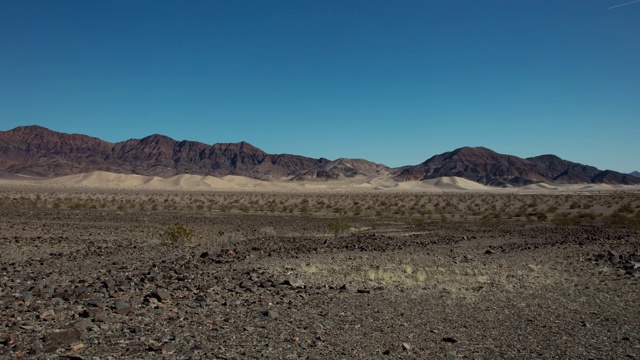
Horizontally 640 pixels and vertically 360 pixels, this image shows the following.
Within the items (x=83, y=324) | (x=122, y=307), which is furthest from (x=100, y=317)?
(x=122, y=307)

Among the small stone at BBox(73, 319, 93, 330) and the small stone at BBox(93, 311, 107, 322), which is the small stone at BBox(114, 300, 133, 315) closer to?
the small stone at BBox(93, 311, 107, 322)

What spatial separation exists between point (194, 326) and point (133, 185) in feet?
380

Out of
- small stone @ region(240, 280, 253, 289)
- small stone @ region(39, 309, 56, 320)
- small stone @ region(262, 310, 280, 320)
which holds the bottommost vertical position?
small stone @ region(262, 310, 280, 320)

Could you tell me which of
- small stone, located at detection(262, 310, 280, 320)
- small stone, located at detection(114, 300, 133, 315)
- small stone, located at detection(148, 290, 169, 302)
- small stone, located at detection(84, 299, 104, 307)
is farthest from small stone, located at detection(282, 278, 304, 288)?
small stone, located at detection(84, 299, 104, 307)

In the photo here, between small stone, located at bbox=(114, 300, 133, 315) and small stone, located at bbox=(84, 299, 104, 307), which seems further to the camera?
small stone, located at bbox=(84, 299, 104, 307)

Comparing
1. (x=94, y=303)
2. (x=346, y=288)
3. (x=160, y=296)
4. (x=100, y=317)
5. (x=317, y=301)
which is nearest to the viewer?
(x=100, y=317)

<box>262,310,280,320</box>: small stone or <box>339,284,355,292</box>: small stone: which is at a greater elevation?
<box>339,284,355,292</box>: small stone

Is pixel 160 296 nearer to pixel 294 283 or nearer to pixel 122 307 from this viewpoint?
pixel 122 307

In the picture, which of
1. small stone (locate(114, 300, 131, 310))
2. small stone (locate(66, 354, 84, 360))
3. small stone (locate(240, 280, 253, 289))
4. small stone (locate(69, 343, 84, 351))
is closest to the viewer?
small stone (locate(66, 354, 84, 360))

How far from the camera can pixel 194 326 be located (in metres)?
7.93

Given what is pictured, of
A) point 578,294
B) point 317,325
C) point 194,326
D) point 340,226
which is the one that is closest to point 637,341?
point 578,294

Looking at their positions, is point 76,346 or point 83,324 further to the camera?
point 83,324

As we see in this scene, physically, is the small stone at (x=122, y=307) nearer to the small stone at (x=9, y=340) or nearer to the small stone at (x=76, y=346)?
the small stone at (x=76, y=346)

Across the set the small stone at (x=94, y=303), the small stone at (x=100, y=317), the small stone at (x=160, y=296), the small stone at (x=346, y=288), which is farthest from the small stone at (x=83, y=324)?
the small stone at (x=346, y=288)
